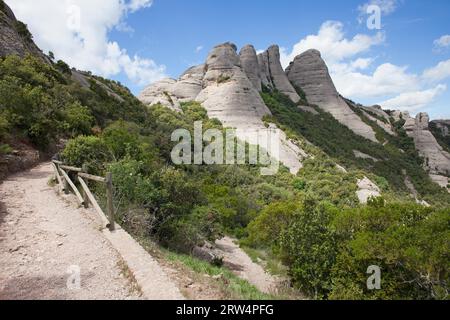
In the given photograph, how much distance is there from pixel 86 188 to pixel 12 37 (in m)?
25.3

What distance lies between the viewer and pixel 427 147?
209 feet

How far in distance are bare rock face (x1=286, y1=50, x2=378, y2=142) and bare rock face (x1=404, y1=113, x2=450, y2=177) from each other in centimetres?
1145

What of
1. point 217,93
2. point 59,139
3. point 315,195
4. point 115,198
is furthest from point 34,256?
point 217,93

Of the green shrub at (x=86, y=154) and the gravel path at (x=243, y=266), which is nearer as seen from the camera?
the green shrub at (x=86, y=154)

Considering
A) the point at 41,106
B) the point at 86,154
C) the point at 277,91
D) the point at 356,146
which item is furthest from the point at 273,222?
the point at 277,91

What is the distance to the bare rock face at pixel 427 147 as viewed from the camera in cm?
5838

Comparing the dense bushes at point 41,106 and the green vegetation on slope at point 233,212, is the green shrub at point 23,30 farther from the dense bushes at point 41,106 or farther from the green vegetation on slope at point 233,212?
the green vegetation on slope at point 233,212

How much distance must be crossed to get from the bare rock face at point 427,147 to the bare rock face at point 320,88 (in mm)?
11451

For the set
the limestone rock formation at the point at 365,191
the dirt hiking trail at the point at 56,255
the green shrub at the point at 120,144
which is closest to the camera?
the dirt hiking trail at the point at 56,255

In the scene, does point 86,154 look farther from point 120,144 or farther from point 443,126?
point 443,126

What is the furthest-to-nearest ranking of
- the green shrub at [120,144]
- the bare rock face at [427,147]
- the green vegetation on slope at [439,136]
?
1. the green vegetation on slope at [439,136]
2. the bare rock face at [427,147]
3. the green shrub at [120,144]

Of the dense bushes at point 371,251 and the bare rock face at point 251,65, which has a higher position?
the bare rock face at point 251,65

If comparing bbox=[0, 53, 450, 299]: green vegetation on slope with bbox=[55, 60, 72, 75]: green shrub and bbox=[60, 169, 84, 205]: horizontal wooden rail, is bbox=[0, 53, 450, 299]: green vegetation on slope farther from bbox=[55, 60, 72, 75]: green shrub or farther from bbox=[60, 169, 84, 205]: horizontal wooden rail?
bbox=[55, 60, 72, 75]: green shrub

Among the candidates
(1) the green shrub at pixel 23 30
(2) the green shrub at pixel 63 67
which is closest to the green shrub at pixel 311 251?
(2) the green shrub at pixel 63 67
